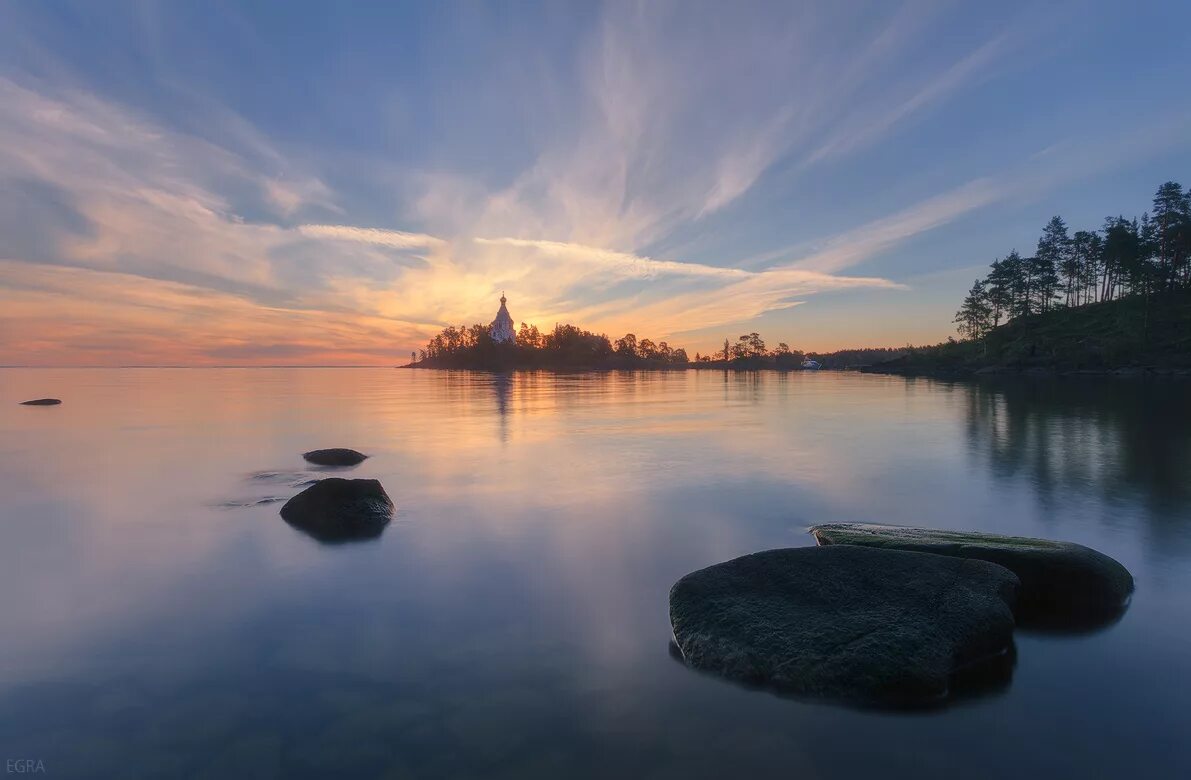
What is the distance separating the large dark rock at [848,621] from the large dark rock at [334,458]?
77.1 ft

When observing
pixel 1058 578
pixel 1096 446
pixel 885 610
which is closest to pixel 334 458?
pixel 885 610

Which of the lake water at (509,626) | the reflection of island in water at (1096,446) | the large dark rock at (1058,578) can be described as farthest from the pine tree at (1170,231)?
the large dark rock at (1058,578)

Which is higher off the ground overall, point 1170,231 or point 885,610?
point 1170,231

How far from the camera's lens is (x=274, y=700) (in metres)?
8.25

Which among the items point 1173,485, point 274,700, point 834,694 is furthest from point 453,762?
point 1173,485

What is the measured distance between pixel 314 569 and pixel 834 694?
38.5 feet

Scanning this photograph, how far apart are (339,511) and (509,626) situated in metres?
8.83

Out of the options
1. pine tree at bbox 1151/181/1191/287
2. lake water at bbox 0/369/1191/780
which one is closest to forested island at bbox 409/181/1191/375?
pine tree at bbox 1151/181/1191/287

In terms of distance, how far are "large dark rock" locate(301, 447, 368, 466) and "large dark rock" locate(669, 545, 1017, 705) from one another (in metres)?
23.5

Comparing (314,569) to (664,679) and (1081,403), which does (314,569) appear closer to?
(664,679)

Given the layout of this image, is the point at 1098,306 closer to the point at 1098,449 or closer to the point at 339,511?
the point at 1098,449

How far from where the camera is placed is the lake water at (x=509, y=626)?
713cm

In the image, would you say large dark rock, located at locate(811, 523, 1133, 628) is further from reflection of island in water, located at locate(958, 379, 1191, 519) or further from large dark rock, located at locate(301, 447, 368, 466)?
large dark rock, located at locate(301, 447, 368, 466)

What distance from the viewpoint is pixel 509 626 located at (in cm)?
1074
